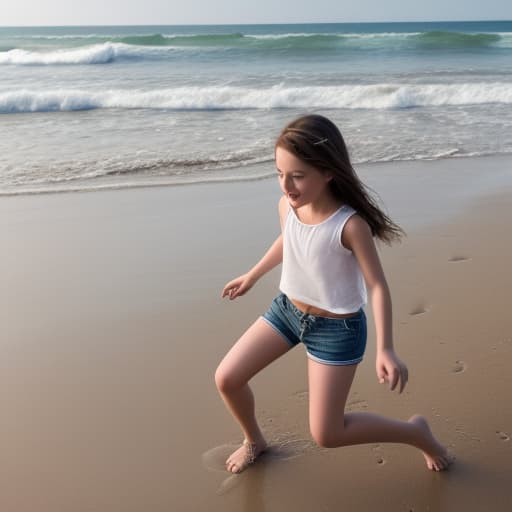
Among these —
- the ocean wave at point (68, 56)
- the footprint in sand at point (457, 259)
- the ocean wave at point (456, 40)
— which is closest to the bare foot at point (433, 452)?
the footprint in sand at point (457, 259)

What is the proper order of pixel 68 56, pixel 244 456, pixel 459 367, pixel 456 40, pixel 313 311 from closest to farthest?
pixel 313 311 < pixel 244 456 < pixel 459 367 < pixel 68 56 < pixel 456 40

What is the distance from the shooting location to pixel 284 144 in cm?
204

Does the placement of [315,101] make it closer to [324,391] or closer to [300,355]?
[300,355]

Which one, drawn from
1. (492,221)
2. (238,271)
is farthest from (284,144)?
(492,221)

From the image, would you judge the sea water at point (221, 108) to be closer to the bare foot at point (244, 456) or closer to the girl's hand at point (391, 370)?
the bare foot at point (244, 456)

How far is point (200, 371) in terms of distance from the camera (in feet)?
10.1

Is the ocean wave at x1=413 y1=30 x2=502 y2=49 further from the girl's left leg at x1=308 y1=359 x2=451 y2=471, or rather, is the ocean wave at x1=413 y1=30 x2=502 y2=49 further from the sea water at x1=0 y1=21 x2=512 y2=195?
the girl's left leg at x1=308 y1=359 x2=451 y2=471

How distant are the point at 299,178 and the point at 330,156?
121 mm

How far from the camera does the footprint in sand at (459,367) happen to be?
2.98 meters

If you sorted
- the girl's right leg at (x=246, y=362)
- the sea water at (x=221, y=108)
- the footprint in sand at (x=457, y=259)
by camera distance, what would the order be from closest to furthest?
the girl's right leg at (x=246, y=362) < the footprint in sand at (x=457, y=259) < the sea water at (x=221, y=108)

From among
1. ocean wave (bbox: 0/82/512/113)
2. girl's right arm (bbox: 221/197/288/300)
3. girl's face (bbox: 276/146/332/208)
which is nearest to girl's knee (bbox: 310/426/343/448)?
girl's right arm (bbox: 221/197/288/300)

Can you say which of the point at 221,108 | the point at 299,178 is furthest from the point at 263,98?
the point at 299,178

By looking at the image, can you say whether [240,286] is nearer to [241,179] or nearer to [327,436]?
[327,436]

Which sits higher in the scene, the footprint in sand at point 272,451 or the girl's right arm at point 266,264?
the girl's right arm at point 266,264
